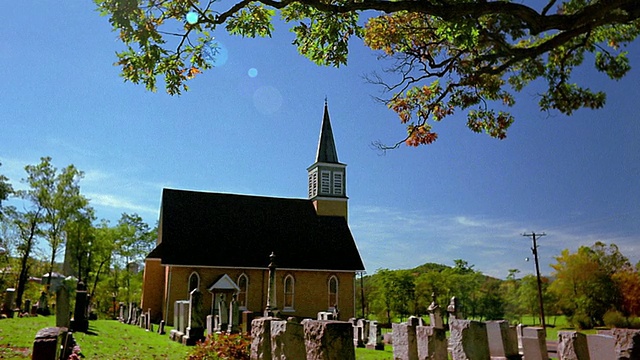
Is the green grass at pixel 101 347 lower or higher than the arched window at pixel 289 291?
lower

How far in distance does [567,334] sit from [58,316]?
13004 millimetres

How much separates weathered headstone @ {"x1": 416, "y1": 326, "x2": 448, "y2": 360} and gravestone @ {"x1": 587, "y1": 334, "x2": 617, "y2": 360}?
2676mm

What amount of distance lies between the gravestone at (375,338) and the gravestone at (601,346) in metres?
11.2

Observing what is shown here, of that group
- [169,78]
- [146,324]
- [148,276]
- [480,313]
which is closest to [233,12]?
[169,78]

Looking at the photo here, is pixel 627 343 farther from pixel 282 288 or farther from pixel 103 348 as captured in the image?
pixel 282 288

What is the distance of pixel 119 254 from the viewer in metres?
46.7

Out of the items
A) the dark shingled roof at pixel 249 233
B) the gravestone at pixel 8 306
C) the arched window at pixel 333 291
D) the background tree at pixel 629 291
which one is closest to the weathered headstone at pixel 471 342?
the gravestone at pixel 8 306

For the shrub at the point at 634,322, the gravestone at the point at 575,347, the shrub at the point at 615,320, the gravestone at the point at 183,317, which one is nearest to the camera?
the gravestone at the point at 575,347

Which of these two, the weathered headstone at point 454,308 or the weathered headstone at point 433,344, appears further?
the weathered headstone at point 454,308

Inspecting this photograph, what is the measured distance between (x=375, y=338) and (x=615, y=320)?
2723 centimetres

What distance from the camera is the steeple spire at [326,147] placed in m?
42.5

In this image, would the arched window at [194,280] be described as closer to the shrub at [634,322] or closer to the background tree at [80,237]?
the background tree at [80,237]

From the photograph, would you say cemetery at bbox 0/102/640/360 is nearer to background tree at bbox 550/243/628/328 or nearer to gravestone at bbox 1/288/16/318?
gravestone at bbox 1/288/16/318

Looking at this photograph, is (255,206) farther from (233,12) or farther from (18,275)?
(233,12)
